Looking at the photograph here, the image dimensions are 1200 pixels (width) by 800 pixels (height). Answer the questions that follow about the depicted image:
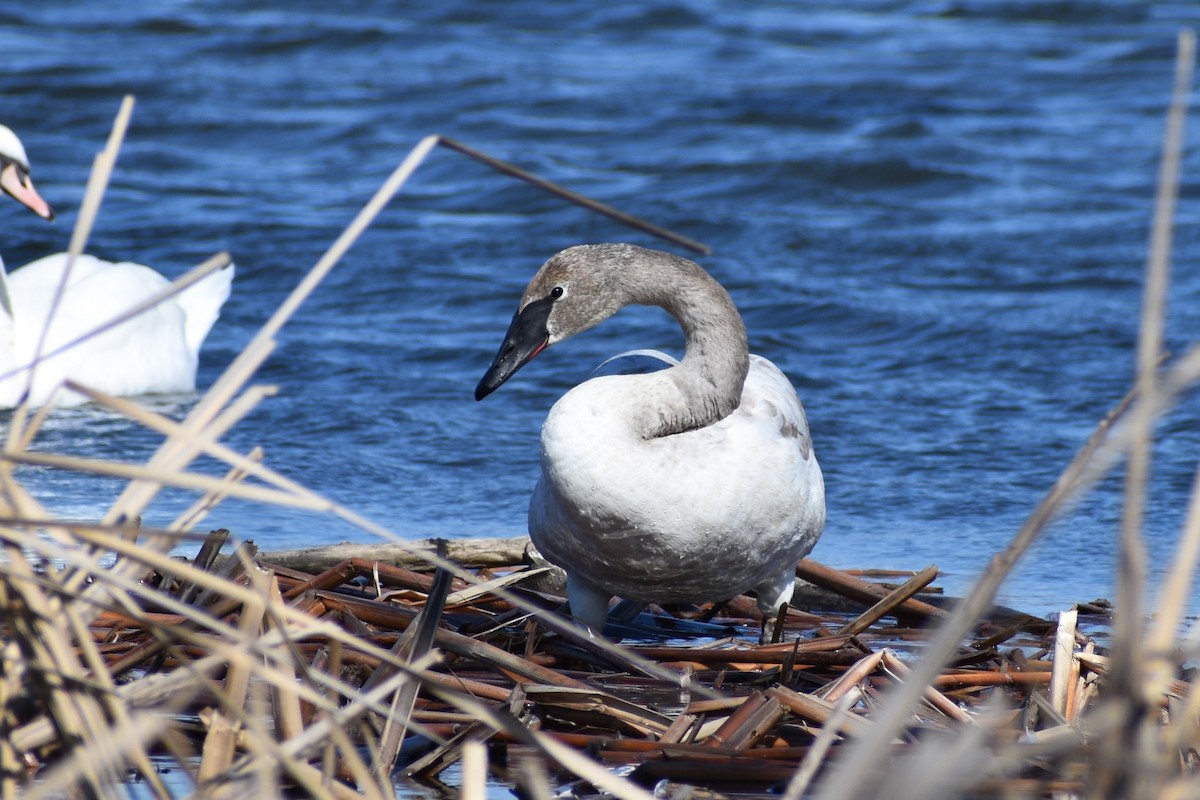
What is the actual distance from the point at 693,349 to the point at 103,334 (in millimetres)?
4485

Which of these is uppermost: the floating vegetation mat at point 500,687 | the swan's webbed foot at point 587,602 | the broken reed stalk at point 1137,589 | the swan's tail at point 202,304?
the broken reed stalk at point 1137,589

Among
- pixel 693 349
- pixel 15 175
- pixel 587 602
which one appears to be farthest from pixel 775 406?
pixel 15 175

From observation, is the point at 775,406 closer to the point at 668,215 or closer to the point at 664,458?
the point at 664,458

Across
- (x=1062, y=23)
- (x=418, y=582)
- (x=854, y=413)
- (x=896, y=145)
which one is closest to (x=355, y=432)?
(x=854, y=413)

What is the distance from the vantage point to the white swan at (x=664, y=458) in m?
3.74

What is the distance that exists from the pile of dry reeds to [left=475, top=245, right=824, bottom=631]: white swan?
0.20m

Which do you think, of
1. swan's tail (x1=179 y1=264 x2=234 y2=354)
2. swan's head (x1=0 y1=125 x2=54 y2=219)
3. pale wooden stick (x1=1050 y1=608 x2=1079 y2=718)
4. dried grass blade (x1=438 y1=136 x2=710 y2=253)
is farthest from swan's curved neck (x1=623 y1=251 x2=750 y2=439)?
swan's tail (x1=179 y1=264 x2=234 y2=354)

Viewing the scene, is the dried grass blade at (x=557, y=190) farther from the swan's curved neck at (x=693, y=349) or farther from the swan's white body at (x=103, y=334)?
the swan's white body at (x=103, y=334)

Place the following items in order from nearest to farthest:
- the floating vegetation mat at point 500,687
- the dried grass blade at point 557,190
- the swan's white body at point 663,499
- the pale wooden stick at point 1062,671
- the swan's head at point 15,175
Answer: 1. the floating vegetation mat at point 500,687
2. the dried grass blade at point 557,190
3. the pale wooden stick at point 1062,671
4. the swan's white body at point 663,499
5. the swan's head at point 15,175

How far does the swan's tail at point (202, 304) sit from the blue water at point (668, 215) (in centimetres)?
30

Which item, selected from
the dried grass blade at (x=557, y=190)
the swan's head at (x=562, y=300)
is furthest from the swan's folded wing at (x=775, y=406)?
the dried grass blade at (x=557, y=190)

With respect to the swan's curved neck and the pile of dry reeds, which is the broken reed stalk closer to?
the pile of dry reeds

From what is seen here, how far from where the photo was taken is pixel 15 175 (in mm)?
7305

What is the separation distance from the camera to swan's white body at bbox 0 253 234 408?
24.9 ft
